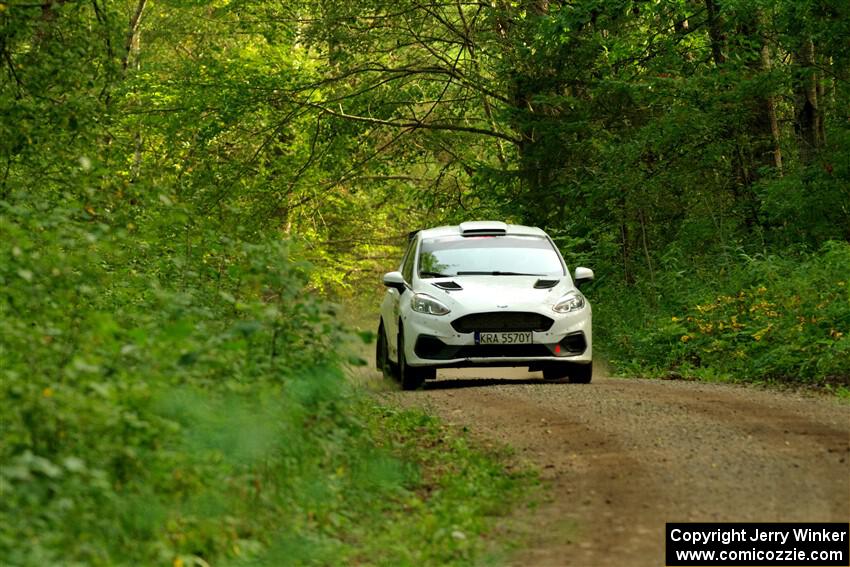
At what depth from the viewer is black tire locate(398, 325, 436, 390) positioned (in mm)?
15312

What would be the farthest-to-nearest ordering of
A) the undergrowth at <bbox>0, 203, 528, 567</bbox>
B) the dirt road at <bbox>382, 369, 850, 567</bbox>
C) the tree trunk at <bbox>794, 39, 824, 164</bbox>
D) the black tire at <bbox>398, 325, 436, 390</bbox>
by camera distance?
the tree trunk at <bbox>794, 39, 824, 164</bbox> < the black tire at <bbox>398, 325, 436, 390</bbox> < the dirt road at <bbox>382, 369, 850, 567</bbox> < the undergrowth at <bbox>0, 203, 528, 567</bbox>

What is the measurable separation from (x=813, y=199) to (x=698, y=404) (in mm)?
7872

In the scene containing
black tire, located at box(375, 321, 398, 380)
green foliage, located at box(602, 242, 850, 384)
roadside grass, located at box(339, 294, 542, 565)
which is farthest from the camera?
black tire, located at box(375, 321, 398, 380)

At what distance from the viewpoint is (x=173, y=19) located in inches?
1590

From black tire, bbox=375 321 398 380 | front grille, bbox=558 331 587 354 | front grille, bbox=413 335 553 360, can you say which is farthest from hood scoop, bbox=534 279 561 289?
black tire, bbox=375 321 398 380

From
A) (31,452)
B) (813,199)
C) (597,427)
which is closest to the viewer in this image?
(31,452)

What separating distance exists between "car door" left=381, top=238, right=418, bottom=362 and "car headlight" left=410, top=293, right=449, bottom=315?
423 millimetres

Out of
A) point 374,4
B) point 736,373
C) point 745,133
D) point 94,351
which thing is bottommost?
point 736,373

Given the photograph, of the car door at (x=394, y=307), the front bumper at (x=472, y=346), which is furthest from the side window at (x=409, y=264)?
the front bumper at (x=472, y=346)

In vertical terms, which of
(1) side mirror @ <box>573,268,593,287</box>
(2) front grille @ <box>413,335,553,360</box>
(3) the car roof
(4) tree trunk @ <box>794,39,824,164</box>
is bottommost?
(2) front grille @ <box>413,335,553,360</box>

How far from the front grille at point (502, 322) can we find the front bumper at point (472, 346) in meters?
0.05

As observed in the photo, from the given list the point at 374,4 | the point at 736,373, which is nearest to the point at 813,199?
the point at 736,373

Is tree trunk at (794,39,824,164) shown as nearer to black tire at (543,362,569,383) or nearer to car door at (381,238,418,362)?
black tire at (543,362,569,383)

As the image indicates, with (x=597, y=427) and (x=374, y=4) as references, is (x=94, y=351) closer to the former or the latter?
(x=597, y=427)
